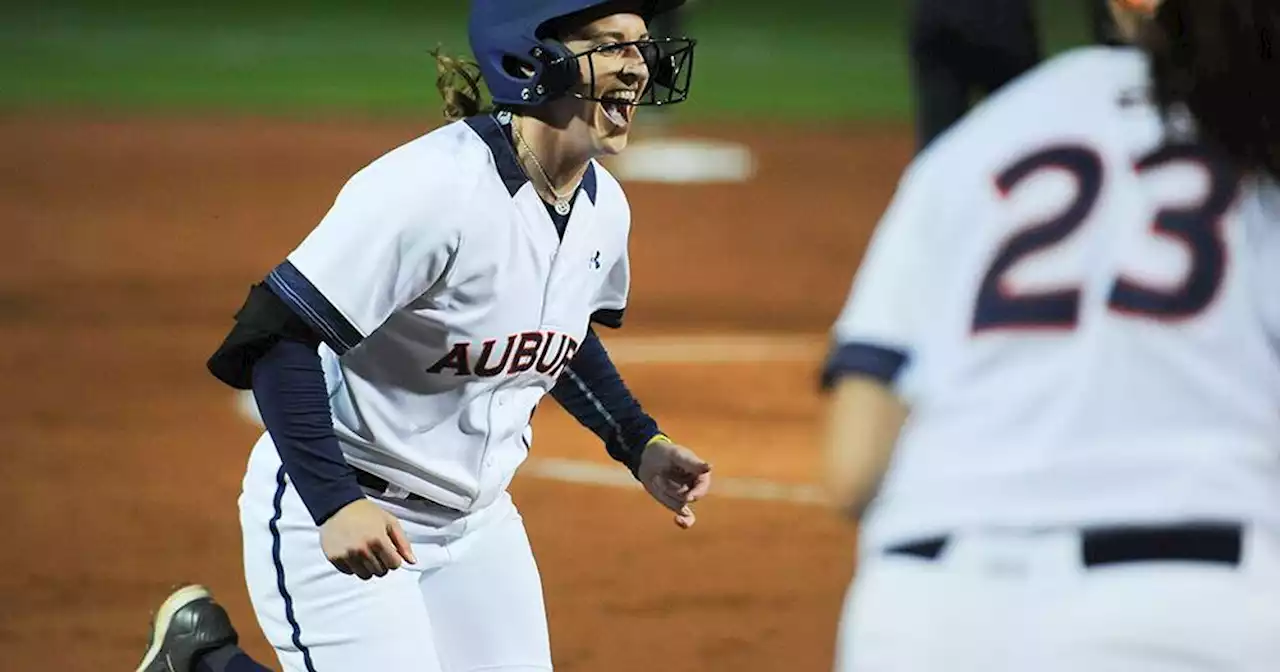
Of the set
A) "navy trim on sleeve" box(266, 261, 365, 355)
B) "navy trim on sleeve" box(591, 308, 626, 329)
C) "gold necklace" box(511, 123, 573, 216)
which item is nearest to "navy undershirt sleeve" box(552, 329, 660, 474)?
"navy trim on sleeve" box(591, 308, 626, 329)

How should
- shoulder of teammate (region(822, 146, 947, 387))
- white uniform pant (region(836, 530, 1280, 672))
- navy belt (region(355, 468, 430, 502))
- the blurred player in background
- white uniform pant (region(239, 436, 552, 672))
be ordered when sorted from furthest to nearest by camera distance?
the blurred player in background → navy belt (region(355, 468, 430, 502)) → white uniform pant (region(239, 436, 552, 672)) → shoulder of teammate (region(822, 146, 947, 387)) → white uniform pant (region(836, 530, 1280, 672))

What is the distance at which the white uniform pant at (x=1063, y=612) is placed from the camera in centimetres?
183

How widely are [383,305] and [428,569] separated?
542 millimetres

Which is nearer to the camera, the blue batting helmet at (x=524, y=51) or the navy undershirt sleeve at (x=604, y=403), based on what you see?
the blue batting helmet at (x=524, y=51)

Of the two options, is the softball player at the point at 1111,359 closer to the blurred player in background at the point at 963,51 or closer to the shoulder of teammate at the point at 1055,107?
the shoulder of teammate at the point at 1055,107

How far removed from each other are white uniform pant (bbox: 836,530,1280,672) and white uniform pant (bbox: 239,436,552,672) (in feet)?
5.09

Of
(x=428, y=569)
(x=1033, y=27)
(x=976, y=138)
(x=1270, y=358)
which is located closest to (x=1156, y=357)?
(x=1270, y=358)

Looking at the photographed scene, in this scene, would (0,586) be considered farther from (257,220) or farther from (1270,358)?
(257,220)

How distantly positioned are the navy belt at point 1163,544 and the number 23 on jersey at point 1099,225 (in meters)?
0.20

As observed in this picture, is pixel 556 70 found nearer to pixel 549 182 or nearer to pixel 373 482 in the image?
pixel 549 182

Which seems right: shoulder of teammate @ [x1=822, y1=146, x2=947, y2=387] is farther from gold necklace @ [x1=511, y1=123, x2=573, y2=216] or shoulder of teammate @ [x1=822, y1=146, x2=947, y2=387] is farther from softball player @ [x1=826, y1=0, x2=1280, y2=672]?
gold necklace @ [x1=511, y1=123, x2=573, y2=216]

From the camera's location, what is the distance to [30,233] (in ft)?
39.2

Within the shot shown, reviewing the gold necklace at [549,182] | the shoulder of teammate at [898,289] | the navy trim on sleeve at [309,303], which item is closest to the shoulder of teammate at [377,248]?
the navy trim on sleeve at [309,303]

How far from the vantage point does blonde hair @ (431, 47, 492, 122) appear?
3750mm
